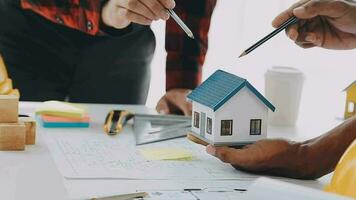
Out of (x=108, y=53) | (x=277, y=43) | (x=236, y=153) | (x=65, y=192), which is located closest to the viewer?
(x=65, y=192)

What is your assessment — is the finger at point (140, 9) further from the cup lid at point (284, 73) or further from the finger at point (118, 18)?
the cup lid at point (284, 73)

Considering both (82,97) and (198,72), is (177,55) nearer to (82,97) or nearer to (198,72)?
(198,72)

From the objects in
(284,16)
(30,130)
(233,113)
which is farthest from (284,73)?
(30,130)

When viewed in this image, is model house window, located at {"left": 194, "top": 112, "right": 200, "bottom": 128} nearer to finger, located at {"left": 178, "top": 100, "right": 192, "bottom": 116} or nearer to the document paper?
the document paper

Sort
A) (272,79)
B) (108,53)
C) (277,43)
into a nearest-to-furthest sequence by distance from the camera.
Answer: (272,79), (108,53), (277,43)

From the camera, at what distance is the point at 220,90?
0.91 metres

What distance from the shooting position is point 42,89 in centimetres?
142

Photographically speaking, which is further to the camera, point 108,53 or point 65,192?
point 108,53

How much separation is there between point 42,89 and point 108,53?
0.52 feet

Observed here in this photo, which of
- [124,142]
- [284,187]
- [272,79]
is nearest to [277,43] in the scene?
[272,79]

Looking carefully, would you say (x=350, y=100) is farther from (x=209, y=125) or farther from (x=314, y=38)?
(x=209, y=125)

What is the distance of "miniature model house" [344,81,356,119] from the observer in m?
1.14

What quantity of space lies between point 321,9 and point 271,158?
243 mm

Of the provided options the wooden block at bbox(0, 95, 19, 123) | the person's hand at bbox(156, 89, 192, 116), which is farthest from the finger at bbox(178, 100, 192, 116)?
the wooden block at bbox(0, 95, 19, 123)
